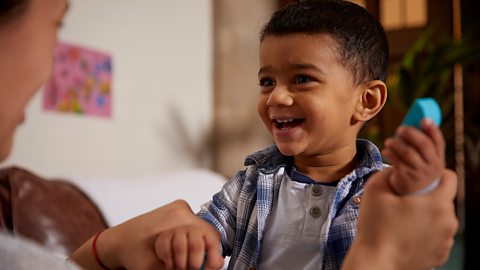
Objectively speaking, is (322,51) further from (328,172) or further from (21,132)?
(21,132)

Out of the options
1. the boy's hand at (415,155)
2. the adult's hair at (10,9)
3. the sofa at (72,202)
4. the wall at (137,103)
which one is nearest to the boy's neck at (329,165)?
the boy's hand at (415,155)

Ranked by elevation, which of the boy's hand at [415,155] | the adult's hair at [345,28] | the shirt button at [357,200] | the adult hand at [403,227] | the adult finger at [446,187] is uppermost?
the adult's hair at [345,28]

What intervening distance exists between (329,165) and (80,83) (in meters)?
1.68

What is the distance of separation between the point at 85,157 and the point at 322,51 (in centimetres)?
169

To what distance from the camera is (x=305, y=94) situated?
39.4 inches

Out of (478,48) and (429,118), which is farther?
(478,48)

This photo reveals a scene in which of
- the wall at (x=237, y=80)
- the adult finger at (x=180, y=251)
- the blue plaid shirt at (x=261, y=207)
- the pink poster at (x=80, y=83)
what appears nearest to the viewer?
the adult finger at (x=180, y=251)

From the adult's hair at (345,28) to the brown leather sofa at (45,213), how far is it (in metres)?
0.96

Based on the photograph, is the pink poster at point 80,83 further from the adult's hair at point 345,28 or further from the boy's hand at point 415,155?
the boy's hand at point 415,155

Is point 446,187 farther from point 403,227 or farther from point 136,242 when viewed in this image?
point 136,242

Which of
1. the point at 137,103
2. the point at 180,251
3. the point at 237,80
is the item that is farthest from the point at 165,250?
the point at 237,80

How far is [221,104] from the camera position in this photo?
3.17 metres

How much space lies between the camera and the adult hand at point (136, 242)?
810mm

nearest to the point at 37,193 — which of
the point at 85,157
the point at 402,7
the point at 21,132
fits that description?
the point at 21,132
